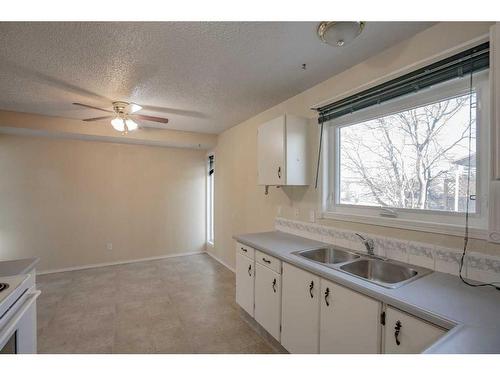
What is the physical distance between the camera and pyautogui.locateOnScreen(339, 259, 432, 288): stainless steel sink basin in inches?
62.4

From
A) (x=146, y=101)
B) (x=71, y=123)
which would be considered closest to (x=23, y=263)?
(x=146, y=101)

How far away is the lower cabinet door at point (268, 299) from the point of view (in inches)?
A: 78.5

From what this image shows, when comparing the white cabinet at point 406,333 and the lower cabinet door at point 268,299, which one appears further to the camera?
the lower cabinet door at point 268,299

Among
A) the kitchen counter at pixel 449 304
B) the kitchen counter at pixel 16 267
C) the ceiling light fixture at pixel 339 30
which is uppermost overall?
the ceiling light fixture at pixel 339 30

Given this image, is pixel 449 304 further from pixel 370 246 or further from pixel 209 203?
pixel 209 203

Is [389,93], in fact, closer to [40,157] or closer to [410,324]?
[410,324]

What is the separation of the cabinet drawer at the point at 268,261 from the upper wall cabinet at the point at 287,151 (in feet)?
2.39

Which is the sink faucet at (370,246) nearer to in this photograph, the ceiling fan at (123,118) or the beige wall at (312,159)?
the beige wall at (312,159)

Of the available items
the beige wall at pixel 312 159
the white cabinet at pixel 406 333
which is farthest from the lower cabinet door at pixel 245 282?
the white cabinet at pixel 406 333

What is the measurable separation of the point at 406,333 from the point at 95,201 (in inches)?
183

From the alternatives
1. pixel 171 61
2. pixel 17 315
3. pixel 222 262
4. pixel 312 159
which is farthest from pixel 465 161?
pixel 222 262

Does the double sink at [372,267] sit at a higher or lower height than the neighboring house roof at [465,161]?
lower

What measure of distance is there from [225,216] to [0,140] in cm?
363

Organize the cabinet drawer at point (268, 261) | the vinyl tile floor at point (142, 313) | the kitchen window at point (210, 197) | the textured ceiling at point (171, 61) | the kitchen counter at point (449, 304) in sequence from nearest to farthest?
the kitchen counter at point (449, 304) < the textured ceiling at point (171, 61) < the cabinet drawer at point (268, 261) < the vinyl tile floor at point (142, 313) < the kitchen window at point (210, 197)
